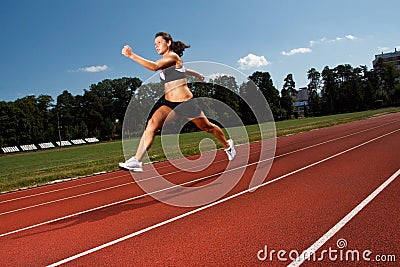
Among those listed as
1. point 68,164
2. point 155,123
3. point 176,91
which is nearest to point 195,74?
point 176,91

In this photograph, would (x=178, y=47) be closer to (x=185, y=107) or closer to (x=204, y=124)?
(x=185, y=107)

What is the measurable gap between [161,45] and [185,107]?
2.74ft

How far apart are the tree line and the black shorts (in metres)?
57.8

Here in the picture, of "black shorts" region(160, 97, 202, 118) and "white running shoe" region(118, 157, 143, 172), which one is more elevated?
"black shorts" region(160, 97, 202, 118)

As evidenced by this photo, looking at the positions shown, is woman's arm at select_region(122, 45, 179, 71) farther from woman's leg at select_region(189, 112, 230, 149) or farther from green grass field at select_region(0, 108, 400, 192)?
green grass field at select_region(0, 108, 400, 192)

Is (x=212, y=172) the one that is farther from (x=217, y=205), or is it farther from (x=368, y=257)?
(x=368, y=257)

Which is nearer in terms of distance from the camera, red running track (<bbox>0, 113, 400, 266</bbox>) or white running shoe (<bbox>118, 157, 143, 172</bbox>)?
red running track (<bbox>0, 113, 400, 266</bbox>)

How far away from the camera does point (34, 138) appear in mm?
75750

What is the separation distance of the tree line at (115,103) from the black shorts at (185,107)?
57770 millimetres

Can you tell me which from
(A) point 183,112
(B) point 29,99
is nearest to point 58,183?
(A) point 183,112

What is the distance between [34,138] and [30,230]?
7741 cm

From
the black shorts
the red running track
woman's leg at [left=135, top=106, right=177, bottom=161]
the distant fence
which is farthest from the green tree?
woman's leg at [left=135, top=106, right=177, bottom=161]

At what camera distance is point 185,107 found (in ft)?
15.1

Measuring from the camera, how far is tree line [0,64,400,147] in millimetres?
76062
